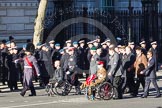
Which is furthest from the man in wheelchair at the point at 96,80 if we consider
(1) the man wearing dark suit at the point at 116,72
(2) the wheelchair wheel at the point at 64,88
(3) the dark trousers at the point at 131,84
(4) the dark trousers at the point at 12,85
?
(4) the dark trousers at the point at 12,85

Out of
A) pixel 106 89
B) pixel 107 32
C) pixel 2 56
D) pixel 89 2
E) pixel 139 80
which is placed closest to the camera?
pixel 106 89

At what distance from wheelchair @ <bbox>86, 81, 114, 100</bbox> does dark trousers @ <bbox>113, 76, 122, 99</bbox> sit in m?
0.23

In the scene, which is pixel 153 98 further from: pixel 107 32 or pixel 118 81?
pixel 107 32

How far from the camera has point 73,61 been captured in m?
21.0

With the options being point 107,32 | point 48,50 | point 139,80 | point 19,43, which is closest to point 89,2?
point 107,32

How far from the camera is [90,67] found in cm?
1989

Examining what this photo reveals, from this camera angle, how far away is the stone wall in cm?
2973

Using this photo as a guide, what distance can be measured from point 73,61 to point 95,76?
1.98 metres

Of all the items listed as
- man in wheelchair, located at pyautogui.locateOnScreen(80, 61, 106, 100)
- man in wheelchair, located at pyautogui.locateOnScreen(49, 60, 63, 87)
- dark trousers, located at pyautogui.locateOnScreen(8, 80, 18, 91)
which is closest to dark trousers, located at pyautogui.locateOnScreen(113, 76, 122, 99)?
man in wheelchair, located at pyautogui.locateOnScreen(80, 61, 106, 100)

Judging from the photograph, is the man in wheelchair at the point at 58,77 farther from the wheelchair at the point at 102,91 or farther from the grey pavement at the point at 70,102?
the wheelchair at the point at 102,91

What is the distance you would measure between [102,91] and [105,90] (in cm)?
10

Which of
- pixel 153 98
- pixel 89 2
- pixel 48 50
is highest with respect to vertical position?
pixel 89 2

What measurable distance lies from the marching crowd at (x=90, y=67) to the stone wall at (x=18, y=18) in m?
6.53

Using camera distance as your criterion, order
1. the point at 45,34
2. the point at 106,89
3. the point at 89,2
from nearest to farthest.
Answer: the point at 106,89
the point at 45,34
the point at 89,2
